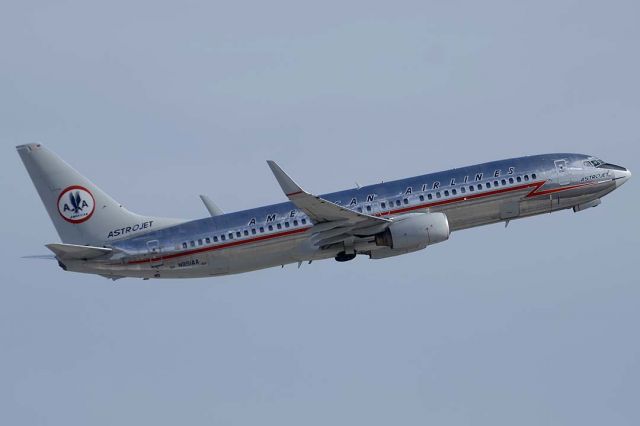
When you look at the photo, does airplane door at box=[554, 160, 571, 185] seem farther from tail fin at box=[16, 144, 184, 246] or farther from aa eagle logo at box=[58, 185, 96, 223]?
aa eagle logo at box=[58, 185, 96, 223]

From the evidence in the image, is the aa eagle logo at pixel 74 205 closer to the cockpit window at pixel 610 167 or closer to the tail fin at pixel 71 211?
the tail fin at pixel 71 211

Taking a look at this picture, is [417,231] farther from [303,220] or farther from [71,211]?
[71,211]

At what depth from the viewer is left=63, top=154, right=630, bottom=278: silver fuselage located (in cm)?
10069

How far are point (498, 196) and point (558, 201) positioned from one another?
470 centimetres

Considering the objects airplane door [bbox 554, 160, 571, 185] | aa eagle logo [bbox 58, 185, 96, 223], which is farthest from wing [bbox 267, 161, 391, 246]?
aa eagle logo [bbox 58, 185, 96, 223]

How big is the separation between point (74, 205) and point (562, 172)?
3428cm

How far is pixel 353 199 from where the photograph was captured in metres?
101

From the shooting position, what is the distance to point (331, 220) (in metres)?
99.6

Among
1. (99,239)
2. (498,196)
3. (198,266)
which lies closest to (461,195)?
(498,196)

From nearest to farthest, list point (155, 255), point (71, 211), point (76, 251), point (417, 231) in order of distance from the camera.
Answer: point (76, 251) → point (417, 231) → point (155, 255) → point (71, 211)

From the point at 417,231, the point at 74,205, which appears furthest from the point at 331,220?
the point at 74,205

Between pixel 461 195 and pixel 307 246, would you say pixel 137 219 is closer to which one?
pixel 307 246

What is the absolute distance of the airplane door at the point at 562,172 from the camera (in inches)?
4087

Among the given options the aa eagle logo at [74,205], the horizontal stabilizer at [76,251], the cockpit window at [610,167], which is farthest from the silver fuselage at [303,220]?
the cockpit window at [610,167]
